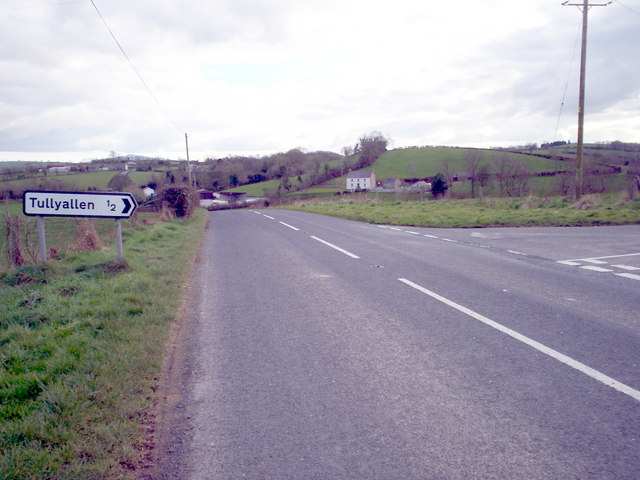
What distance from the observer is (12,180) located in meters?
22.2

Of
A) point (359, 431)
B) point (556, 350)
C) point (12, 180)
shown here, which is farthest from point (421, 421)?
point (12, 180)

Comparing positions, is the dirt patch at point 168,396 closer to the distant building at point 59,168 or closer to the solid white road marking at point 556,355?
the solid white road marking at point 556,355

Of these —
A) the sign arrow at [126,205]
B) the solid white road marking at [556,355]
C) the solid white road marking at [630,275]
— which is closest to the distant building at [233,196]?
the sign arrow at [126,205]

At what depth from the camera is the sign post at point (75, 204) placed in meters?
8.52

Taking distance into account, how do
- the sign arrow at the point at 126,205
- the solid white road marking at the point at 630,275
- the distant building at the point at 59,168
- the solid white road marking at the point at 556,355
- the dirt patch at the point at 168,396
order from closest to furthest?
1. the dirt patch at the point at 168,396
2. the solid white road marking at the point at 556,355
3. the solid white road marking at the point at 630,275
4. the sign arrow at the point at 126,205
5. the distant building at the point at 59,168

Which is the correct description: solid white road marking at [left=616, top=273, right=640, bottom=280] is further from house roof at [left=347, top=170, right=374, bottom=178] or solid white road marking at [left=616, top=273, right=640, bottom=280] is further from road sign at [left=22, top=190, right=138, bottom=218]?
house roof at [left=347, top=170, right=374, bottom=178]

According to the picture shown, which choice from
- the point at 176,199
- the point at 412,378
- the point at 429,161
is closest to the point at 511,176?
the point at 429,161

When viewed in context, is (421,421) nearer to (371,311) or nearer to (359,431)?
(359,431)

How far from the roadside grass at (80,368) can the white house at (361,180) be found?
6535 cm

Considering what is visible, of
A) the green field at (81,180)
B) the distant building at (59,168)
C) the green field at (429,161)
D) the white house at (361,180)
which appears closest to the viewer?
the green field at (81,180)

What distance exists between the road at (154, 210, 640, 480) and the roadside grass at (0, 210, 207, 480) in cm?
31

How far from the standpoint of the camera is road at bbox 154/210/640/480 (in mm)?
3172

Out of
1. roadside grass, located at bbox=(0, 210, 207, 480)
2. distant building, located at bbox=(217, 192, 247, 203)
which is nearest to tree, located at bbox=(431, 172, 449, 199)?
distant building, located at bbox=(217, 192, 247, 203)

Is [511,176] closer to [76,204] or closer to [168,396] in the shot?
[76,204]
